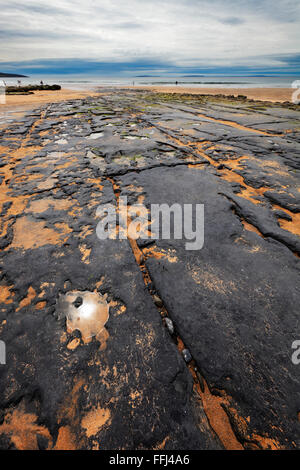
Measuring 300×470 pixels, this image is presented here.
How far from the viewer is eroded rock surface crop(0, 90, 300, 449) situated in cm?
80

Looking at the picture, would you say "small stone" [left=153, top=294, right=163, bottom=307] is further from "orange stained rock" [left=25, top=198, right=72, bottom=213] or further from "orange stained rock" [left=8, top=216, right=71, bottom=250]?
"orange stained rock" [left=25, top=198, right=72, bottom=213]

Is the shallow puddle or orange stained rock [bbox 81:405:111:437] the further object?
the shallow puddle

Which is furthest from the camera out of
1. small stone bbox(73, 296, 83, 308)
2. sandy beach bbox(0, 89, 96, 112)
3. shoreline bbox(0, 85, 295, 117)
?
sandy beach bbox(0, 89, 96, 112)

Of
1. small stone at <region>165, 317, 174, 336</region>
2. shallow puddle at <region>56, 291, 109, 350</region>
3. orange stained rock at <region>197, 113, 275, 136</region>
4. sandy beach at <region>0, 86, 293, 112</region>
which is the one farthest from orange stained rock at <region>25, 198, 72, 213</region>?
sandy beach at <region>0, 86, 293, 112</region>

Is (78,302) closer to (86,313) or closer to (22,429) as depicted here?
(86,313)

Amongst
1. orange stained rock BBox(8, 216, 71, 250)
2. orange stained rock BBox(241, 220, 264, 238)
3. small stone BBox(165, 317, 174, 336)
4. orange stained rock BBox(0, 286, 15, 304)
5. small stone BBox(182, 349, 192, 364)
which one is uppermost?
orange stained rock BBox(241, 220, 264, 238)

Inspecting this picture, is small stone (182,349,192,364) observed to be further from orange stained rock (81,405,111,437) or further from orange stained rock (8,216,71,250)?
orange stained rock (8,216,71,250)

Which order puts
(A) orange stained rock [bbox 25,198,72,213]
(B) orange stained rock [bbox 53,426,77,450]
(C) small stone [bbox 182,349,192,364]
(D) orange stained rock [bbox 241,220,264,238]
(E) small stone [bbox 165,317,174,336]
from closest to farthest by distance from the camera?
(B) orange stained rock [bbox 53,426,77,450]
(C) small stone [bbox 182,349,192,364]
(E) small stone [bbox 165,317,174,336]
(D) orange stained rock [bbox 241,220,264,238]
(A) orange stained rock [bbox 25,198,72,213]

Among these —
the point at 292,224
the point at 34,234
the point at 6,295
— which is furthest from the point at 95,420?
the point at 292,224

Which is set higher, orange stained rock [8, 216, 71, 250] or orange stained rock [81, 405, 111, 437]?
orange stained rock [8, 216, 71, 250]

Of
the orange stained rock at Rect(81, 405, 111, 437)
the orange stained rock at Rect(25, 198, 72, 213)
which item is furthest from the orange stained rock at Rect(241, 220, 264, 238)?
the orange stained rock at Rect(25, 198, 72, 213)

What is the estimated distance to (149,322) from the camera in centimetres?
110
